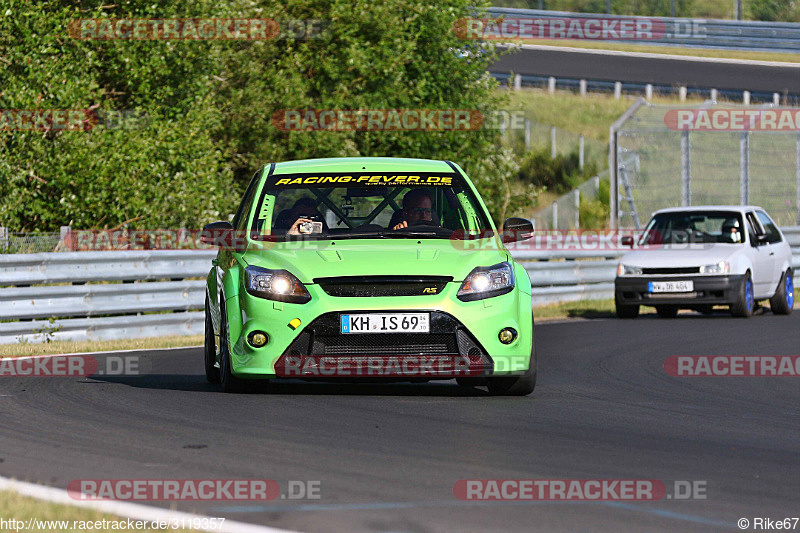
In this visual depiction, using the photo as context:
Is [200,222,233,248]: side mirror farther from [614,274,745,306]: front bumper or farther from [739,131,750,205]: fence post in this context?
[739,131,750,205]: fence post

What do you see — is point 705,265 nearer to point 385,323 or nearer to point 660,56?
point 385,323

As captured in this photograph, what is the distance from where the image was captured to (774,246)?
20312 mm

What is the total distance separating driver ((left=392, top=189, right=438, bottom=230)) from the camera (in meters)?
9.68

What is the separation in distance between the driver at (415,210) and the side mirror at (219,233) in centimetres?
117

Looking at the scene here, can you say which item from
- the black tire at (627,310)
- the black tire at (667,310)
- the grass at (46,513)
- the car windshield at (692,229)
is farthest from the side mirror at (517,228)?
the black tire at (667,310)

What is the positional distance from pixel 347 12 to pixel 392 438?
67.9 feet

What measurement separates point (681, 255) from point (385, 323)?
11303 millimetres

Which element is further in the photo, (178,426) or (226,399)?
(226,399)

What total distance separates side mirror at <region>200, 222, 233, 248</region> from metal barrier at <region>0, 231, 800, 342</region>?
16.7ft

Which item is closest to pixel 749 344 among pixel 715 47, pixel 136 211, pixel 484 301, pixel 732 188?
pixel 484 301

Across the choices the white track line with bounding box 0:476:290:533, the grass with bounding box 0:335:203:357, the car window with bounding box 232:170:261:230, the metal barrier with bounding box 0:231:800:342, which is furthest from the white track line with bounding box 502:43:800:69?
the white track line with bounding box 0:476:290:533

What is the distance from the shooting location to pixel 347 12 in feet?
89.2

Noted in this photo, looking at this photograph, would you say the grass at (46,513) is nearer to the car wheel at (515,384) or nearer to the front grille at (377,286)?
the front grille at (377,286)

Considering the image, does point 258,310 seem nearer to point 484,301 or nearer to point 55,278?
point 484,301
